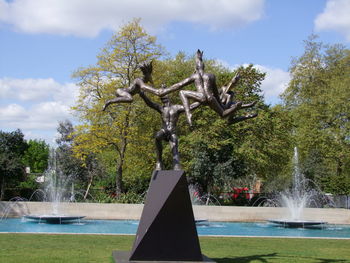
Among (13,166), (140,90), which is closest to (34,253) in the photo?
(140,90)

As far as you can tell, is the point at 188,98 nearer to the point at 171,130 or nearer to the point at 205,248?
the point at 171,130

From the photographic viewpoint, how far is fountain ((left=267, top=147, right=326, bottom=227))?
22.0 meters

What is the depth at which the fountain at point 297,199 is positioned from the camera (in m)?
22.0

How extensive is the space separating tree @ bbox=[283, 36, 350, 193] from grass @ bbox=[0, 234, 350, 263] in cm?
1652

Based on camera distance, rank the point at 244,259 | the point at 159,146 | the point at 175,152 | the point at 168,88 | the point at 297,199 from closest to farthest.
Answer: the point at 168,88
the point at 175,152
the point at 159,146
the point at 244,259
the point at 297,199

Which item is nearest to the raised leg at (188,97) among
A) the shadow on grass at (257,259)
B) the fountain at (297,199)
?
the shadow on grass at (257,259)

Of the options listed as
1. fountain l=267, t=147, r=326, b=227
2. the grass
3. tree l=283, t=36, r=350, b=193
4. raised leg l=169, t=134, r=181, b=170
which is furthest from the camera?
tree l=283, t=36, r=350, b=193

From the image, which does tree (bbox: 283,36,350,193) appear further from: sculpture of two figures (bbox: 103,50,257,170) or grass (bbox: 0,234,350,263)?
sculpture of two figures (bbox: 103,50,257,170)


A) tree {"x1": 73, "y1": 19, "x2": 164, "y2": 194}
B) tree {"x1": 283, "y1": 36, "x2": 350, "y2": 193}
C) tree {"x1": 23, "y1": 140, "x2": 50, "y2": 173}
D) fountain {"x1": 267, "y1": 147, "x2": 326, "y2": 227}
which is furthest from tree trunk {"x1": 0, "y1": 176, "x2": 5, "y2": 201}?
tree {"x1": 23, "y1": 140, "x2": 50, "y2": 173}

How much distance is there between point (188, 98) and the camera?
9.13 meters

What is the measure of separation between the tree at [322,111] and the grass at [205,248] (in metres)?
16.5

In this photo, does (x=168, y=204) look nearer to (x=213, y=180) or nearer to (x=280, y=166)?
(x=213, y=180)

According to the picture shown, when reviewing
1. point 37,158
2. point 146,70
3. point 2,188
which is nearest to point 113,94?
point 2,188

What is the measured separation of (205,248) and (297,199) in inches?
668
